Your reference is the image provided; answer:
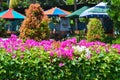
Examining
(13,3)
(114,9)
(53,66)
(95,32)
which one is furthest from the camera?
(13,3)

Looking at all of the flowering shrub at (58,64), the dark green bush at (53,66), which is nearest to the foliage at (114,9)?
the flowering shrub at (58,64)

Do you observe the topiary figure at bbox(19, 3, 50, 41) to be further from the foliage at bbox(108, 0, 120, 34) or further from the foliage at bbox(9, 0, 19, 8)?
the foliage at bbox(9, 0, 19, 8)

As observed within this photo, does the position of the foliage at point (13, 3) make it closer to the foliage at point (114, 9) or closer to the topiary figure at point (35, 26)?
the topiary figure at point (35, 26)

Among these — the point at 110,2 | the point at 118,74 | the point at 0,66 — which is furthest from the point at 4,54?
the point at 110,2

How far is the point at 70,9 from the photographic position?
39875 mm

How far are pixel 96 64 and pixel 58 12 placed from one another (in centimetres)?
2426

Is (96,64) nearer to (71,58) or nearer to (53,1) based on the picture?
(71,58)

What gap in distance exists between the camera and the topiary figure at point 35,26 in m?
12.6

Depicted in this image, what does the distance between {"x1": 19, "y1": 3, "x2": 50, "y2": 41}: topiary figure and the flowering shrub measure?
16.3 ft

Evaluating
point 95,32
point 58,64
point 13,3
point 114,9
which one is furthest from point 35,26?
point 13,3

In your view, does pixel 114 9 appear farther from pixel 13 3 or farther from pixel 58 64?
pixel 13 3

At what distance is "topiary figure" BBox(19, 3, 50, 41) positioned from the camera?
1257 cm

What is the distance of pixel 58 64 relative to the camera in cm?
715

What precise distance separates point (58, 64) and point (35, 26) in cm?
569
